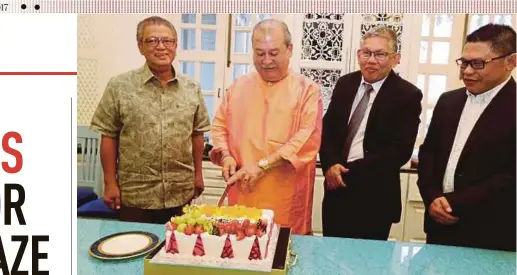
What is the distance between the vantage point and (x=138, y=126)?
3.80 ft

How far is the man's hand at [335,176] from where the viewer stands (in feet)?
3.71

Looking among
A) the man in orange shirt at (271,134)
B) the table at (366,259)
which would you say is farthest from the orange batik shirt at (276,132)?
the table at (366,259)

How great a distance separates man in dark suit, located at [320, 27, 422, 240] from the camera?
1.09 m

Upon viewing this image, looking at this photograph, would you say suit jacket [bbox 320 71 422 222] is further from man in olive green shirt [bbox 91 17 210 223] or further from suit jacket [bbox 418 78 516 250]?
man in olive green shirt [bbox 91 17 210 223]

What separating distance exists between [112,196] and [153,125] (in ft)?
0.73

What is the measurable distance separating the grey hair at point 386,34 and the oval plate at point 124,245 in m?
0.68

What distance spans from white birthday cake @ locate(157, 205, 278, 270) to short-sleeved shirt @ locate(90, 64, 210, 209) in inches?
7.7

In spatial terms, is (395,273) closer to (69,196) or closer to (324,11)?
(324,11)

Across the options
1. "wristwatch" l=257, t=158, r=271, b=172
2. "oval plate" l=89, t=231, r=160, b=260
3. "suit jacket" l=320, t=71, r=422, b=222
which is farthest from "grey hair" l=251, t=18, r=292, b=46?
"oval plate" l=89, t=231, r=160, b=260

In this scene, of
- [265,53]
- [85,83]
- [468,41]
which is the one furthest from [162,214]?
[468,41]

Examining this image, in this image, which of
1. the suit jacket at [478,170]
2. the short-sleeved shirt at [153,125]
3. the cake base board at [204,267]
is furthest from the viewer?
the short-sleeved shirt at [153,125]

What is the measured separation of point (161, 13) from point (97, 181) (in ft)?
1.45

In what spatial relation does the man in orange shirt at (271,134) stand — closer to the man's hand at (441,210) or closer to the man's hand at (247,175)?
the man's hand at (247,175)

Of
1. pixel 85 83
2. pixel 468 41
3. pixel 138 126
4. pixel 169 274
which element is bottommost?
pixel 169 274
